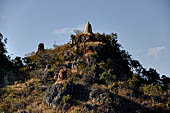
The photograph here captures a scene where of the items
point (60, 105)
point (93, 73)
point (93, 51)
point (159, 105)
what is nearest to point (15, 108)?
point (60, 105)

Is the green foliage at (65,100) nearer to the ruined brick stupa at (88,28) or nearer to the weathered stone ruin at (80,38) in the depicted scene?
the weathered stone ruin at (80,38)

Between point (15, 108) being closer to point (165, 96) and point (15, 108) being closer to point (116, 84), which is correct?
point (116, 84)

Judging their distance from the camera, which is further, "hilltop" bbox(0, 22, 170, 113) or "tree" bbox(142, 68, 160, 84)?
"tree" bbox(142, 68, 160, 84)

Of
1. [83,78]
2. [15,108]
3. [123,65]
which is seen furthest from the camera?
[123,65]

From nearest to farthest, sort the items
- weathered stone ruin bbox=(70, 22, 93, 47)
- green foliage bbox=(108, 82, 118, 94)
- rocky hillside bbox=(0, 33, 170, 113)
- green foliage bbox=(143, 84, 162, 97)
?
1. rocky hillside bbox=(0, 33, 170, 113)
2. green foliage bbox=(108, 82, 118, 94)
3. green foliage bbox=(143, 84, 162, 97)
4. weathered stone ruin bbox=(70, 22, 93, 47)

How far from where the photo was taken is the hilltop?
46719 mm

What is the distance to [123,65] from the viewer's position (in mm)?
62812

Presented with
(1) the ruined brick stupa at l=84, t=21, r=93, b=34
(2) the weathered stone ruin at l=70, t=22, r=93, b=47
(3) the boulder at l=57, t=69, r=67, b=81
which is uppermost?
(1) the ruined brick stupa at l=84, t=21, r=93, b=34

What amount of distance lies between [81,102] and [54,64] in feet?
50.2

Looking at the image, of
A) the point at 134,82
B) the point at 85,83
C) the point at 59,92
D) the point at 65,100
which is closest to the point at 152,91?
the point at 134,82

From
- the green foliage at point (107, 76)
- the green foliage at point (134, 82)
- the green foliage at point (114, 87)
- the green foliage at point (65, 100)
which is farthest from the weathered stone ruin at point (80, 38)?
the green foliage at point (65, 100)

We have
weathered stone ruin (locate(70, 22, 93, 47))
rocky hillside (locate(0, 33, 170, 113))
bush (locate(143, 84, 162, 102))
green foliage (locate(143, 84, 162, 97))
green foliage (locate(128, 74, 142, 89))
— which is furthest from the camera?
weathered stone ruin (locate(70, 22, 93, 47))

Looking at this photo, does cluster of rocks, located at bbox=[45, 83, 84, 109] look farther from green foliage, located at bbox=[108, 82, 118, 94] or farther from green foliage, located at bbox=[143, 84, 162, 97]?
green foliage, located at bbox=[143, 84, 162, 97]

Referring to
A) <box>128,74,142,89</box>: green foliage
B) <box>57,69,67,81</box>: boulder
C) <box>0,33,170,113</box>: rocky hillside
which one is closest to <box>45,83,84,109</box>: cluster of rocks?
<box>0,33,170,113</box>: rocky hillside
